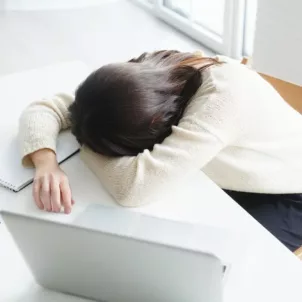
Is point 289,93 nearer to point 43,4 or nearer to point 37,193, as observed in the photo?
point 37,193

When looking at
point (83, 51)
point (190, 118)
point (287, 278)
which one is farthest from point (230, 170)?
point (83, 51)

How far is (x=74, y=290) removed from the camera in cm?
86

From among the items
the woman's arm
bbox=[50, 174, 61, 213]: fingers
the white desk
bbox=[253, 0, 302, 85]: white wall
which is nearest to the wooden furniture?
Answer: the white desk

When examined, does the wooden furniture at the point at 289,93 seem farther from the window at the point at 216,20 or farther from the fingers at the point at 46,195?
the window at the point at 216,20

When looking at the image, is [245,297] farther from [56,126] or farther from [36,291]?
[56,126]

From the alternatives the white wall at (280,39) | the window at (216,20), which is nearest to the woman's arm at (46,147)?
the white wall at (280,39)

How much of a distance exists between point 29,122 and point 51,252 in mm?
463

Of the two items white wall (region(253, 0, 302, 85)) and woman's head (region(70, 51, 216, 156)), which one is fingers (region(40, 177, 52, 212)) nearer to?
woman's head (region(70, 51, 216, 156))

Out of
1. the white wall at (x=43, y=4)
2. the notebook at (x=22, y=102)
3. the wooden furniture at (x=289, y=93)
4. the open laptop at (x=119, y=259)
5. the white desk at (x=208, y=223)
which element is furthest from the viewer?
the white wall at (x=43, y=4)

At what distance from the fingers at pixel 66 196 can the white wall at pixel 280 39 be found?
1446 millimetres

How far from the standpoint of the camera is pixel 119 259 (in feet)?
2.41

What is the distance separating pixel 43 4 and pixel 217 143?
3105 mm

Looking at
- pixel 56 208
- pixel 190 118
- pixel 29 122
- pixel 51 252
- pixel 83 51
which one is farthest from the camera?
pixel 83 51

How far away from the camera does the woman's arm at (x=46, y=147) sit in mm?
990
